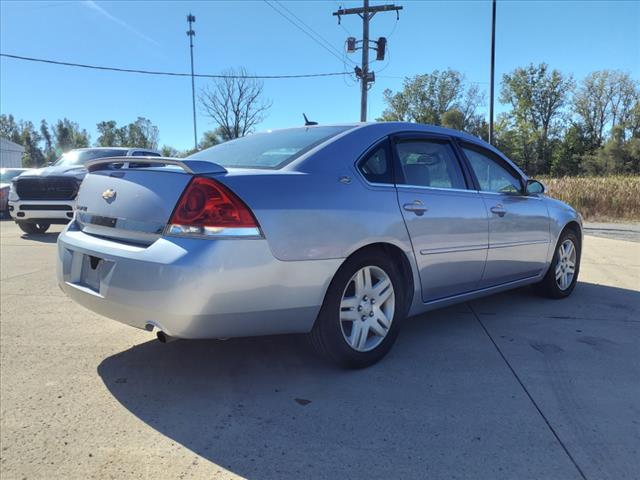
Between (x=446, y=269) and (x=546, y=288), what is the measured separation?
2002 millimetres

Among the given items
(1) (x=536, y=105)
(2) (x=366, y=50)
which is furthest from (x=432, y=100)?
(2) (x=366, y=50)

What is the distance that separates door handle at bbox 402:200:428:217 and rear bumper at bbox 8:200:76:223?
799 cm

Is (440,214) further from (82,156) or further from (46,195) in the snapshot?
(82,156)

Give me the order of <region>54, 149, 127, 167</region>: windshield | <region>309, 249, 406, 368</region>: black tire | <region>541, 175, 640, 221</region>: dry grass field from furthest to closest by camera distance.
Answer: <region>541, 175, 640, 221</region>: dry grass field < <region>54, 149, 127, 167</region>: windshield < <region>309, 249, 406, 368</region>: black tire

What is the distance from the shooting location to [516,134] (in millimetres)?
65938

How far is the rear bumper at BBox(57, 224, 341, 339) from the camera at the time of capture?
254 cm

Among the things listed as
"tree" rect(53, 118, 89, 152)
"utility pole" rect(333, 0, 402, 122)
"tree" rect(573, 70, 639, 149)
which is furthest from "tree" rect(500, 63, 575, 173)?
"tree" rect(53, 118, 89, 152)

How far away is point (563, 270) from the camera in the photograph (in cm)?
521

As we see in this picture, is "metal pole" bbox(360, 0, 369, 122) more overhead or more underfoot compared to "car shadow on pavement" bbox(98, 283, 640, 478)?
more overhead

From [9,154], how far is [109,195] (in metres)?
54.2

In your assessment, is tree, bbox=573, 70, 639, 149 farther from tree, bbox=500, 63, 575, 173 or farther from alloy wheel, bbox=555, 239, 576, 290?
alloy wheel, bbox=555, 239, 576, 290

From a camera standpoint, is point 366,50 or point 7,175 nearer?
point 7,175

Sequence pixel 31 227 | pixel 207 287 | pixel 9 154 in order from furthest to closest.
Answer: pixel 9 154, pixel 31 227, pixel 207 287

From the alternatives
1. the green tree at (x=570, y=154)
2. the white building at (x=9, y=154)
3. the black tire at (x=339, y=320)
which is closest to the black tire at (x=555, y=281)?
the black tire at (x=339, y=320)
